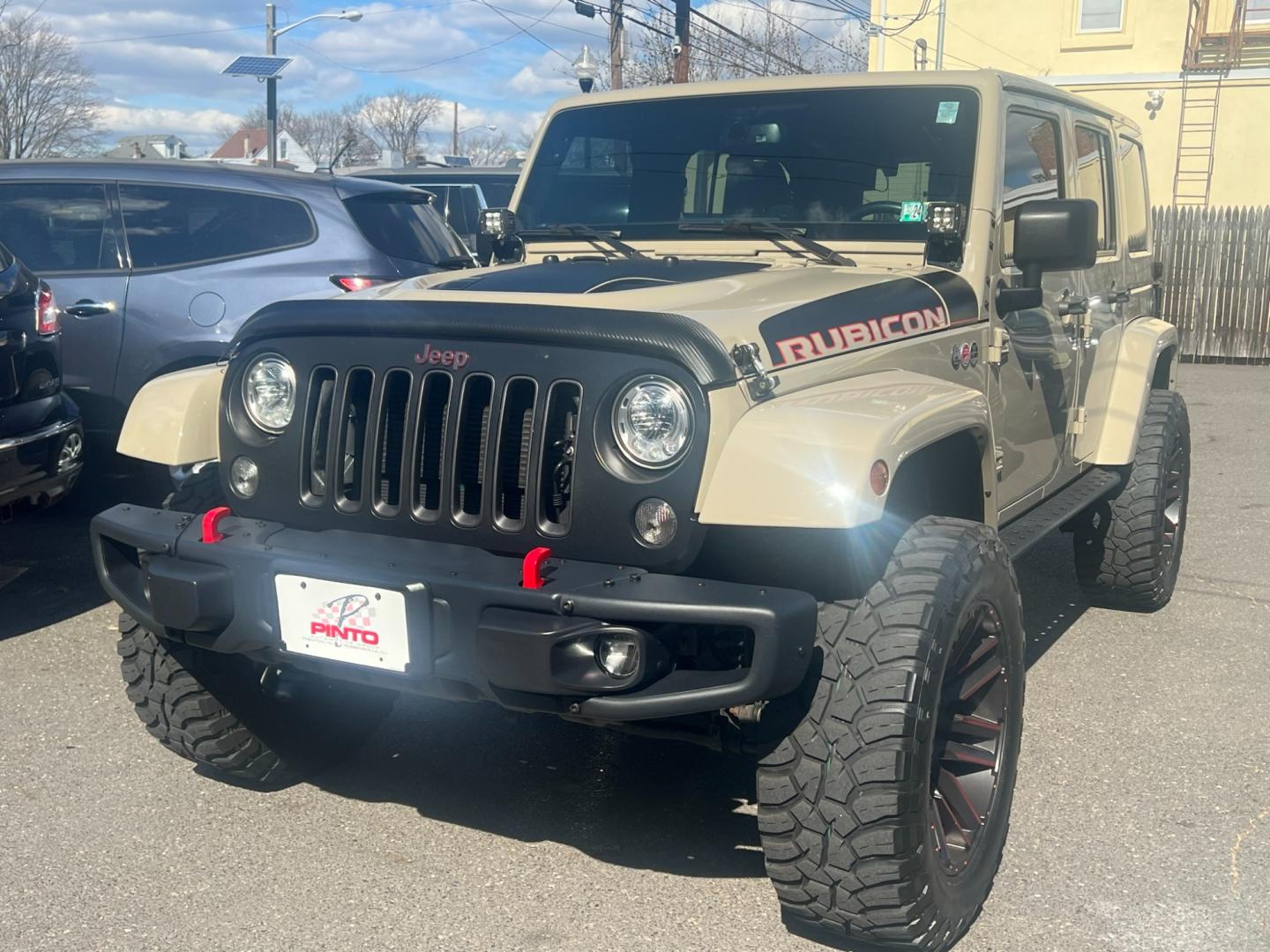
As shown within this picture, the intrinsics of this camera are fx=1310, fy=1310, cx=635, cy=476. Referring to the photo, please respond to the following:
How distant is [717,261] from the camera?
3.78 m

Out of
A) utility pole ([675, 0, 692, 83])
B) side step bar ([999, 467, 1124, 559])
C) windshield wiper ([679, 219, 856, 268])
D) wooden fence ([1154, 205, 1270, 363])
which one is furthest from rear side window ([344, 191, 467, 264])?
utility pole ([675, 0, 692, 83])

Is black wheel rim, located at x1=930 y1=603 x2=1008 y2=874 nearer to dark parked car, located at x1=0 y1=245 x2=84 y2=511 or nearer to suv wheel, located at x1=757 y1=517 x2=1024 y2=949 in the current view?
suv wheel, located at x1=757 y1=517 x2=1024 y2=949

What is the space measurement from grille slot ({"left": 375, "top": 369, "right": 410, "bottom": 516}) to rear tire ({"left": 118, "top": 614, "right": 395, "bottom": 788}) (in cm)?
70

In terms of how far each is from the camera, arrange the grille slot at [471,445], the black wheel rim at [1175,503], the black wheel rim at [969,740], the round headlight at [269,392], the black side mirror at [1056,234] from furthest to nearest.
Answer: the black wheel rim at [1175,503] → the black side mirror at [1056,234] → the round headlight at [269,392] → the black wheel rim at [969,740] → the grille slot at [471,445]

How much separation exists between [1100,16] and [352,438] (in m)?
23.4

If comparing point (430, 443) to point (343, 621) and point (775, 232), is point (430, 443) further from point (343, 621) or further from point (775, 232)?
point (775, 232)

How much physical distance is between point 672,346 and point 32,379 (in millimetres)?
3362

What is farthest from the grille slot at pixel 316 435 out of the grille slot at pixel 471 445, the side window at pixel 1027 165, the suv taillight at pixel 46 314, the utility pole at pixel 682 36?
the utility pole at pixel 682 36

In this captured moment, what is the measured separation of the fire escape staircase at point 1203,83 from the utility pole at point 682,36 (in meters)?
9.18

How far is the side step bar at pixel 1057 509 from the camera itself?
3.92m

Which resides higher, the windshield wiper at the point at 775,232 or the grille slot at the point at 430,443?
the windshield wiper at the point at 775,232

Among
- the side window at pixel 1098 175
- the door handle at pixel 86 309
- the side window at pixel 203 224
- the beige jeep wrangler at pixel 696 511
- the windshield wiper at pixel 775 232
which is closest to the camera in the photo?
the beige jeep wrangler at pixel 696 511

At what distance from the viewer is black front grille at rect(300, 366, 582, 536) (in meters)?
2.78

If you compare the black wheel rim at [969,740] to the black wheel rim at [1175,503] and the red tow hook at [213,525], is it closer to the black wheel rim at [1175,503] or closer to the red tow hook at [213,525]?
the red tow hook at [213,525]
